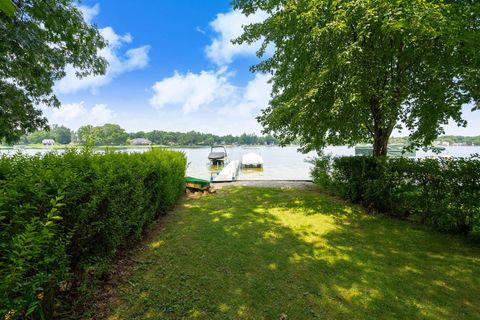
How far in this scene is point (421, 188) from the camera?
5367 millimetres

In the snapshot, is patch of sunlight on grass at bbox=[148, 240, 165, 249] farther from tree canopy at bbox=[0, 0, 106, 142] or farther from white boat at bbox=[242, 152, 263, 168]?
white boat at bbox=[242, 152, 263, 168]

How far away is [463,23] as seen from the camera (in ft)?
15.2

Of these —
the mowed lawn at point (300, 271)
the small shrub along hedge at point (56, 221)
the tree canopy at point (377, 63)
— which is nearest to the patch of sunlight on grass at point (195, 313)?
the mowed lawn at point (300, 271)

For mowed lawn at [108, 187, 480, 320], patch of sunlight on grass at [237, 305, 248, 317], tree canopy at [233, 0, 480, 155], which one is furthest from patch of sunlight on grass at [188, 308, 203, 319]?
tree canopy at [233, 0, 480, 155]

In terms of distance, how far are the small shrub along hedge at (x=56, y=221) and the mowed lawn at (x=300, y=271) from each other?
2.30 feet

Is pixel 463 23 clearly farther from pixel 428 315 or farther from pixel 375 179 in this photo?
pixel 428 315

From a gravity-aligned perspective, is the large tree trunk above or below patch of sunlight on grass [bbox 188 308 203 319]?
above

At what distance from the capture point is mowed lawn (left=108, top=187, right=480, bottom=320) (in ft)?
9.11

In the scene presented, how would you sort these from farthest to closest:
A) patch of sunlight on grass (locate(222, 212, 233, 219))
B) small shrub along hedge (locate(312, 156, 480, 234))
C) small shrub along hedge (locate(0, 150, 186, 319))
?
patch of sunlight on grass (locate(222, 212, 233, 219)), small shrub along hedge (locate(312, 156, 480, 234)), small shrub along hedge (locate(0, 150, 186, 319))

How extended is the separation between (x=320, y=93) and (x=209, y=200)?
4.99 meters

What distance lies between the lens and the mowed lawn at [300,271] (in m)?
2.78

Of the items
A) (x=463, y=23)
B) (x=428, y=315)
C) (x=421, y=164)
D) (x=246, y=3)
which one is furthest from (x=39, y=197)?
(x=246, y=3)

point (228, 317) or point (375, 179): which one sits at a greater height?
point (375, 179)

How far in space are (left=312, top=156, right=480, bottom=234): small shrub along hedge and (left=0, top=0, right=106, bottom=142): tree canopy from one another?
382 inches
